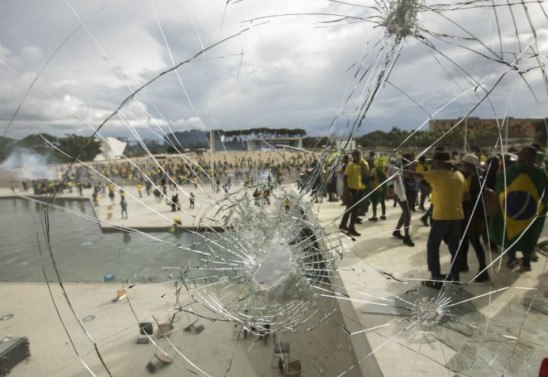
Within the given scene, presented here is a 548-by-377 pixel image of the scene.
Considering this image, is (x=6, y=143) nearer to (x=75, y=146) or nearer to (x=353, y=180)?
(x=75, y=146)

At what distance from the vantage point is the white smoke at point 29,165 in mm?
16844

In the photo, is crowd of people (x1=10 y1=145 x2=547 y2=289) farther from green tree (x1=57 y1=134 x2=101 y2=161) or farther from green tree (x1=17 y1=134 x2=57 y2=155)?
green tree (x1=17 y1=134 x2=57 y2=155)

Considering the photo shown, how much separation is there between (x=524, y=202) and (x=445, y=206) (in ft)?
3.74

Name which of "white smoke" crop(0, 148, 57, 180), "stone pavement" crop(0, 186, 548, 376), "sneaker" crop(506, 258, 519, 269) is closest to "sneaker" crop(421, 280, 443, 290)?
"stone pavement" crop(0, 186, 548, 376)

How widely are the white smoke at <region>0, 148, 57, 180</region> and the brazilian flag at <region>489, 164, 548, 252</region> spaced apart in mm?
20303

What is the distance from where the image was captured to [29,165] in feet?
58.3

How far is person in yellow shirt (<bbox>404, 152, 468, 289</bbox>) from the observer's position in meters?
3.17

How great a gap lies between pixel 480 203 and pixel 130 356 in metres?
5.25

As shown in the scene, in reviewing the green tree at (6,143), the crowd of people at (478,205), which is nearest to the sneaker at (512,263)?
the crowd of people at (478,205)

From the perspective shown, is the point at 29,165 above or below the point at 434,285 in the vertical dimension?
above

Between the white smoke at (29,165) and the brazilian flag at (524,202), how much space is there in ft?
66.6

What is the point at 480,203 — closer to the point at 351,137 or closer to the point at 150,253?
the point at 351,137

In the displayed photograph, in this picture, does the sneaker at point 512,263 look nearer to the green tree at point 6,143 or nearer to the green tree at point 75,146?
the green tree at point 75,146

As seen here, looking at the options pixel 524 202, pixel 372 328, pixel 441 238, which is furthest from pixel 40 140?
pixel 524 202
